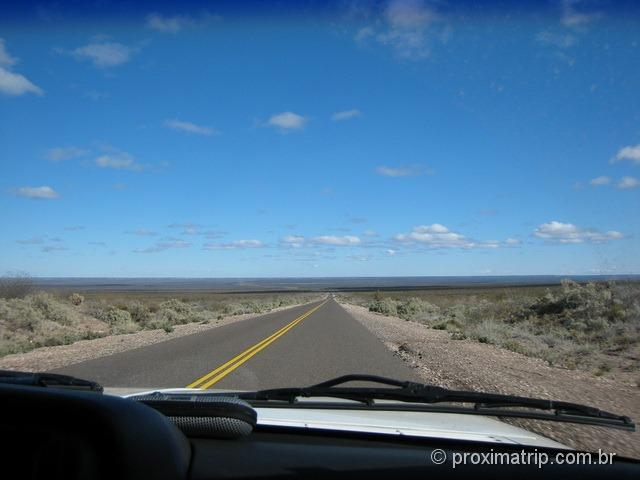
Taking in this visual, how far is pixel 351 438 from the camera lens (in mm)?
3498

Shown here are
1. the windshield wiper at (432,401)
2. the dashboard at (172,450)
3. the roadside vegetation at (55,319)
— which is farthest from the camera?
the roadside vegetation at (55,319)

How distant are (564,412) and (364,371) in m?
8.42

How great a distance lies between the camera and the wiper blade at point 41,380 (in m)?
3.84

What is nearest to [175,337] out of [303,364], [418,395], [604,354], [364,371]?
[303,364]

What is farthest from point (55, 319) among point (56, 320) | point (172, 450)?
point (172, 450)

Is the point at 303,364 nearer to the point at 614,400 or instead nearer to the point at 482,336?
the point at 614,400

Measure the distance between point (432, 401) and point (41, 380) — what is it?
285 cm

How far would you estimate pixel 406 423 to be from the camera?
402 cm

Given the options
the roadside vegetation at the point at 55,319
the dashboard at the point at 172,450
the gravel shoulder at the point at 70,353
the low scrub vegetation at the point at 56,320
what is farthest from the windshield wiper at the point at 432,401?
the low scrub vegetation at the point at 56,320

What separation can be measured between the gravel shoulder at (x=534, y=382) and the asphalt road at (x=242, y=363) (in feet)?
2.57

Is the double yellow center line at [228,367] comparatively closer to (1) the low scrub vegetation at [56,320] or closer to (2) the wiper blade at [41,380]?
(2) the wiper blade at [41,380]

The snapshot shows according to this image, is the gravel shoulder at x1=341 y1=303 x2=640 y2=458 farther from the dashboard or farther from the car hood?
the dashboard

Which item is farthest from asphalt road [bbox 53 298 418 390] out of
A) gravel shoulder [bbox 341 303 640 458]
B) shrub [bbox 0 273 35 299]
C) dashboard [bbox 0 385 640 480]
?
shrub [bbox 0 273 35 299]

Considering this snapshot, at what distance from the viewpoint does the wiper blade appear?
12.6 feet
